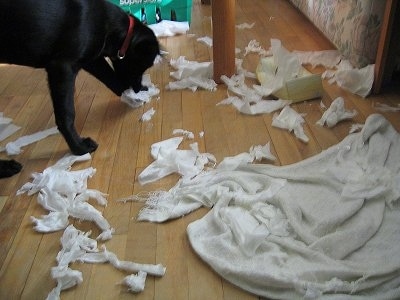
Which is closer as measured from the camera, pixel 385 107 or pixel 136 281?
pixel 136 281

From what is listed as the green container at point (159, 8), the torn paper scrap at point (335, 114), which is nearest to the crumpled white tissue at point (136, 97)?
the torn paper scrap at point (335, 114)

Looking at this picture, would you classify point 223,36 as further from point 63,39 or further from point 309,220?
point 309,220

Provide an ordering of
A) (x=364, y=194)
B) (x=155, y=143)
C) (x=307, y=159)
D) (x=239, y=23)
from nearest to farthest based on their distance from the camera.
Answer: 1. (x=364, y=194)
2. (x=307, y=159)
3. (x=155, y=143)
4. (x=239, y=23)

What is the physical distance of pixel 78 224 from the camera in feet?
3.37

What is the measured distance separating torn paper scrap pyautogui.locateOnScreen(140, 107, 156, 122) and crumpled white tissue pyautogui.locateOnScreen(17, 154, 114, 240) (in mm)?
290

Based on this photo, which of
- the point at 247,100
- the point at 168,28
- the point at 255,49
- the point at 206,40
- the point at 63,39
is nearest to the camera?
the point at 63,39

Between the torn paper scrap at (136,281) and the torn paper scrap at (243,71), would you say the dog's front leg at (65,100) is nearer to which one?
the torn paper scrap at (136,281)

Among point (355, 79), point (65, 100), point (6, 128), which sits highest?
point (65, 100)

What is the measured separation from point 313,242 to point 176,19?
1.95m

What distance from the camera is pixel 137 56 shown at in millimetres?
1456

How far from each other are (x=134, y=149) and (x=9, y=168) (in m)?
0.41

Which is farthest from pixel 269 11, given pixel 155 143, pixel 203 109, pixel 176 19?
pixel 155 143

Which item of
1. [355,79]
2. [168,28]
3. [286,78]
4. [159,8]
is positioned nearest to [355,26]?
[355,79]

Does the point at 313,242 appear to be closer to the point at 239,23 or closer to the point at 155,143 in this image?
the point at 155,143
